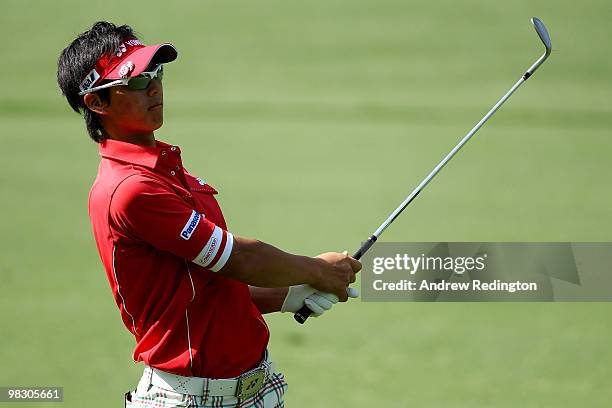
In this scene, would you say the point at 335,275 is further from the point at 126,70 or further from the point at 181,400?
the point at 126,70

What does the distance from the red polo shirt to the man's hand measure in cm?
21

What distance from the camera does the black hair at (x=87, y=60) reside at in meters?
2.82

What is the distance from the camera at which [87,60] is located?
9.25ft

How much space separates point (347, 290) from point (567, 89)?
7.80 meters

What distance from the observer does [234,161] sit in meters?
8.28

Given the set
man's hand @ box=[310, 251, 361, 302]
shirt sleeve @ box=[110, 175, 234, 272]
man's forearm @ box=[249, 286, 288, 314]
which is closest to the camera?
shirt sleeve @ box=[110, 175, 234, 272]

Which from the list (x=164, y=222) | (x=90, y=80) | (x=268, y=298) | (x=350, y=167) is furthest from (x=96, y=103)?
(x=350, y=167)

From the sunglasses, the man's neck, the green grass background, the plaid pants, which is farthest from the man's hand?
the green grass background

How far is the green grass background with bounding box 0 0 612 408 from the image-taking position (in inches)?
192

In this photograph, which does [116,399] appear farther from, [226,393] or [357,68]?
[357,68]

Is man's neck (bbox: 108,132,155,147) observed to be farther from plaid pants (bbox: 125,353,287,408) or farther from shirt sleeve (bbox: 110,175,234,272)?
plaid pants (bbox: 125,353,287,408)

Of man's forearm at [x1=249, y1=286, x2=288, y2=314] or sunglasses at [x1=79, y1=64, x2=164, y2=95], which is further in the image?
man's forearm at [x1=249, y1=286, x2=288, y2=314]

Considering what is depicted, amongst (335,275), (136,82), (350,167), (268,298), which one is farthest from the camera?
(350,167)

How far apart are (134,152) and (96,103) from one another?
20 cm
